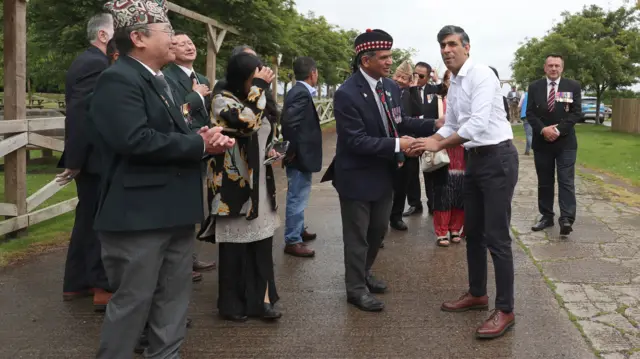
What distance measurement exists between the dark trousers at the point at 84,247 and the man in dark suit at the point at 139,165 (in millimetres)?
1613

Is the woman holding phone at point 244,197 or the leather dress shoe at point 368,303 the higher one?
the woman holding phone at point 244,197

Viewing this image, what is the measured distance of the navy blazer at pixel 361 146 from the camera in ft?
14.0

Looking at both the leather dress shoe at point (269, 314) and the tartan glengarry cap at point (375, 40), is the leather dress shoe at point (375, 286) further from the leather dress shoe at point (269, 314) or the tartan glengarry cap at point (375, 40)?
the tartan glengarry cap at point (375, 40)

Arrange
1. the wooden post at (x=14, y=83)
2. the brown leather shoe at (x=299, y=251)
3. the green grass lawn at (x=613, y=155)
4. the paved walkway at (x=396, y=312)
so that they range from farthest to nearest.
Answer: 1. the green grass lawn at (x=613, y=155)
2. the wooden post at (x=14, y=83)
3. the brown leather shoe at (x=299, y=251)
4. the paved walkway at (x=396, y=312)

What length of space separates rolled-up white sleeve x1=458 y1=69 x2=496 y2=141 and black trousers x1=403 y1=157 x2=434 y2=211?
2.76 metres

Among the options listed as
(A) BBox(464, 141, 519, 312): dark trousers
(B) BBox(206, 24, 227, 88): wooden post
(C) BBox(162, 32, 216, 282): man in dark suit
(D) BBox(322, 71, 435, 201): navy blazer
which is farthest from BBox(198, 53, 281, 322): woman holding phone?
(B) BBox(206, 24, 227, 88): wooden post

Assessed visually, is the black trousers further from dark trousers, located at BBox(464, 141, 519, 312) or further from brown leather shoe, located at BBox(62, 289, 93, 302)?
brown leather shoe, located at BBox(62, 289, 93, 302)

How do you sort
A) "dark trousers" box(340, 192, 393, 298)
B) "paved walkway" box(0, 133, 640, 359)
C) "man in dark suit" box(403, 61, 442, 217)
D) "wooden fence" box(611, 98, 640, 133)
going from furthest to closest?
"wooden fence" box(611, 98, 640, 133)
"man in dark suit" box(403, 61, 442, 217)
"dark trousers" box(340, 192, 393, 298)
"paved walkway" box(0, 133, 640, 359)

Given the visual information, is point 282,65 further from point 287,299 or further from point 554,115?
point 287,299

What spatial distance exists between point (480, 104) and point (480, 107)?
23 millimetres

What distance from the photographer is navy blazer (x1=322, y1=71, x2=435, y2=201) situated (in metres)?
4.27

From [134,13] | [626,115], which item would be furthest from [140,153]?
[626,115]

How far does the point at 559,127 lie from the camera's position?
662 centimetres

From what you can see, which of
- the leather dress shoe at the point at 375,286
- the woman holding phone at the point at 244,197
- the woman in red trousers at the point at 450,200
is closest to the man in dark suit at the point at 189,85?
the woman holding phone at the point at 244,197
